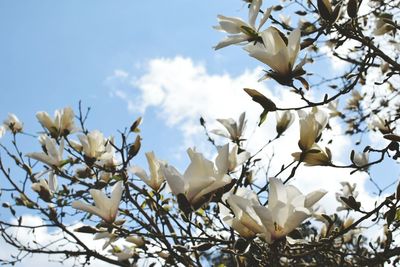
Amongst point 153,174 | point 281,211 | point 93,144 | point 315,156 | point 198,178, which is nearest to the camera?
point 281,211

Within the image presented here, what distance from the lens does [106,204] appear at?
1.36 meters

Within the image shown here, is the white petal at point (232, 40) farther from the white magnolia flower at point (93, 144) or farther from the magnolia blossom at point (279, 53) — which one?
the white magnolia flower at point (93, 144)

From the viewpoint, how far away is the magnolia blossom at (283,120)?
192 centimetres

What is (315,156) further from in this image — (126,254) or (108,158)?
(126,254)

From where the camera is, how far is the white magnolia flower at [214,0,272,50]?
4.41ft

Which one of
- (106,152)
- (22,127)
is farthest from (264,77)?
(22,127)

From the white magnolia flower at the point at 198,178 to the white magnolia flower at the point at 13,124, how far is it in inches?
80.5

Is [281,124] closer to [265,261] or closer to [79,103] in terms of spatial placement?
[265,261]

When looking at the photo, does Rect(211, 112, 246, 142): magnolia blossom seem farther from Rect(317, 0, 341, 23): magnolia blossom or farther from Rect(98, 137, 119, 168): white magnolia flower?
Rect(317, 0, 341, 23): magnolia blossom

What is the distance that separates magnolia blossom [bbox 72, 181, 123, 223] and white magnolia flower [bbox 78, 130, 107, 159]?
1.67 feet

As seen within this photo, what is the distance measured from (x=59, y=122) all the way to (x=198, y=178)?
50.3 inches

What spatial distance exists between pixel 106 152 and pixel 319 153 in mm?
933

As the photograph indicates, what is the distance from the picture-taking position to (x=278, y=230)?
103 cm

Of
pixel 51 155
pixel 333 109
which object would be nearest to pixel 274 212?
pixel 51 155
